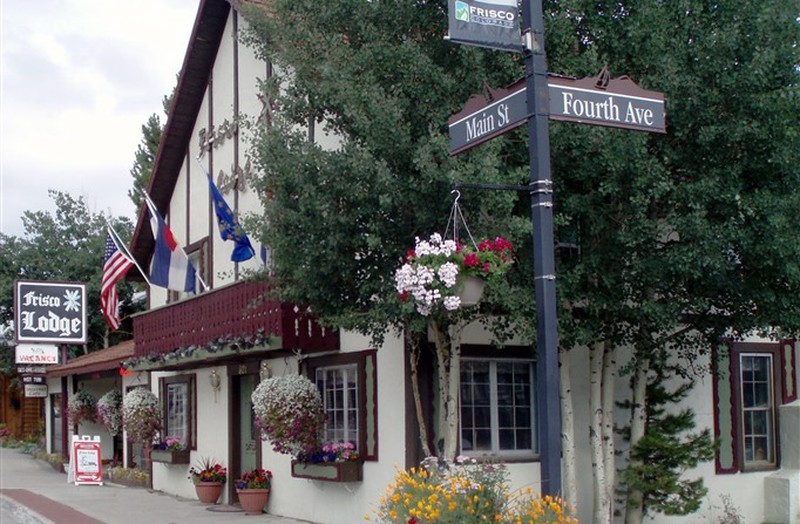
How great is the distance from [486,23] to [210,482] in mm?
12229

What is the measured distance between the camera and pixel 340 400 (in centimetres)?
1445

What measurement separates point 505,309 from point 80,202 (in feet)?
95.1

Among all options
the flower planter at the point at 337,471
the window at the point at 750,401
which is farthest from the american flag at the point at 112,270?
the window at the point at 750,401

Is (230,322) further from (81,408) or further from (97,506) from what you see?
(81,408)

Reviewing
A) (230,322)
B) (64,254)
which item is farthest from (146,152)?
(230,322)

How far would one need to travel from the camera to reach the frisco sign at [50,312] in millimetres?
26703

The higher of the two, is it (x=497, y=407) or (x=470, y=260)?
(x=470, y=260)

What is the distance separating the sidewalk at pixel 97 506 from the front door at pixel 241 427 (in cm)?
72

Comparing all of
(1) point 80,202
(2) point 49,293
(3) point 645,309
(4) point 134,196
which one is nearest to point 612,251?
(3) point 645,309

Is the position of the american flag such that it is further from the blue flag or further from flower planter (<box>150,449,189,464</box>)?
the blue flag

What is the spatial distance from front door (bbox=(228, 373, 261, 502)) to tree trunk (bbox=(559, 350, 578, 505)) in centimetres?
693

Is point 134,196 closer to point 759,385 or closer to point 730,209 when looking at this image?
point 759,385

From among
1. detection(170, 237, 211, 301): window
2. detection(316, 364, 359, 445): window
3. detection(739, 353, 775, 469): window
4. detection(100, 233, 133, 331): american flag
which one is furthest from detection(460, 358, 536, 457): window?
detection(100, 233, 133, 331): american flag

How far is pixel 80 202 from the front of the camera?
1448 inches
